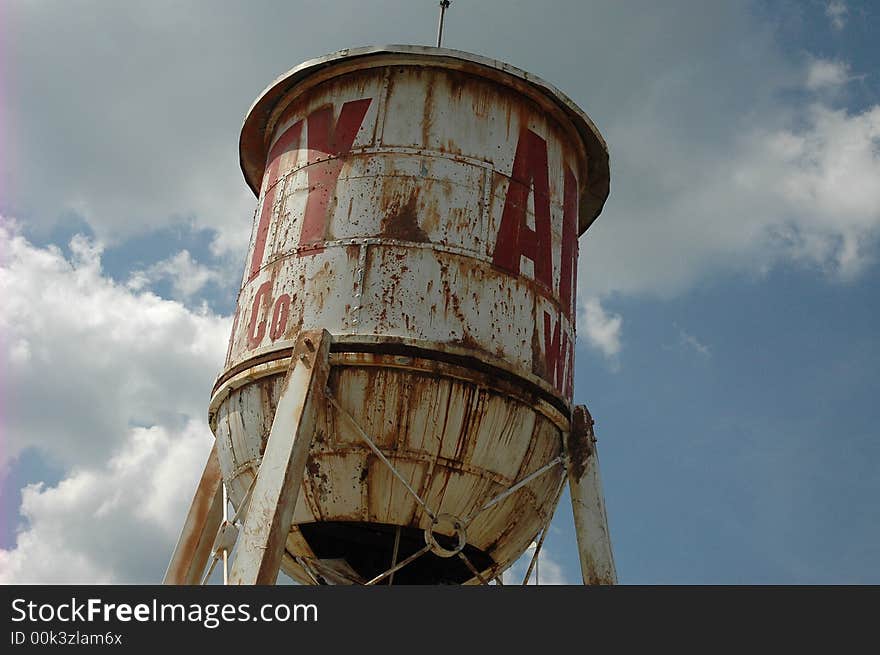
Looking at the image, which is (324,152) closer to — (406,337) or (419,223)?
(419,223)

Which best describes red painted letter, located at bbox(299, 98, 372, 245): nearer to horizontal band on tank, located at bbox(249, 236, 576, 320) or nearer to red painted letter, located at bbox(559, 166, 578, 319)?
horizontal band on tank, located at bbox(249, 236, 576, 320)

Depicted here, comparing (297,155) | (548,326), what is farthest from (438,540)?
(297,155)

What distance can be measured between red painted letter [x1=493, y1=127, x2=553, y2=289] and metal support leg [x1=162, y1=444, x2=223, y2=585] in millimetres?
4255

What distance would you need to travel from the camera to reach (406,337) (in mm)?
9867

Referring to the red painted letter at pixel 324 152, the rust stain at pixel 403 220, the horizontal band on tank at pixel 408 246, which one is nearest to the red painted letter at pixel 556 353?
the horizontal band on tank at pixel 408 246

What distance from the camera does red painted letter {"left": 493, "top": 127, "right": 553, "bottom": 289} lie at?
10688 mm

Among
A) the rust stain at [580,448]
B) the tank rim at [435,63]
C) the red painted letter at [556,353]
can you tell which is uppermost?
the tank rim at [435,63]

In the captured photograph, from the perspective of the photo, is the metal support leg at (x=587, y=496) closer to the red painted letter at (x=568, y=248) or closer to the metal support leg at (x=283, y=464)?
the red painted letter at (x=568, y=248)

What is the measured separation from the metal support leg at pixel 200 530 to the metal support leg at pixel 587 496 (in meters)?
4.25

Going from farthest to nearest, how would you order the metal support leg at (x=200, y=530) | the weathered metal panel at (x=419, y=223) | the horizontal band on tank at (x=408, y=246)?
1. the metal support leg at (x=200, y=530)
2. the horizontal band on tank at (x=408, y=246)
3. the weathered metal panel at (x=419, y=223)

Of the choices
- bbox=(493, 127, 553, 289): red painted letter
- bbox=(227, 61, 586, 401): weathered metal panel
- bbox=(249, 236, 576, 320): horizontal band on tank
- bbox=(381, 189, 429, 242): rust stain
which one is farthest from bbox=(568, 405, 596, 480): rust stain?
bbox=(381, 189, 429, 242): rust stain

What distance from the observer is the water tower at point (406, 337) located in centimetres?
985
